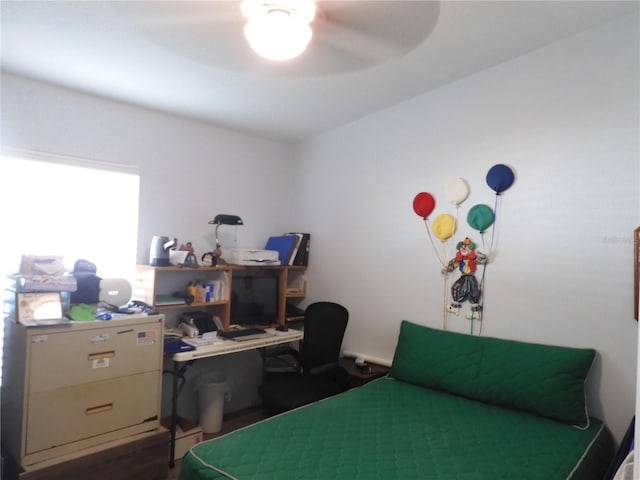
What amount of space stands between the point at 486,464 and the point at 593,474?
0.51 meters

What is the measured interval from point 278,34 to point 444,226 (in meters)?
1.73

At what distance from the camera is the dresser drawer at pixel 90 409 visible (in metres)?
2.08

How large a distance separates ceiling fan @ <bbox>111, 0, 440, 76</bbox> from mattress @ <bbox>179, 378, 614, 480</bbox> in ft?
5.71

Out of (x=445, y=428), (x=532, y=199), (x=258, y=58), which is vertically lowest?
(x=445, y=428)

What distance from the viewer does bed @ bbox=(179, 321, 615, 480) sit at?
5.30 feet

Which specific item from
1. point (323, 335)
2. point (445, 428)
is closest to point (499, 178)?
point (445, 428)

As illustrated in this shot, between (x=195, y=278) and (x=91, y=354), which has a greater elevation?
(x=195, y=278)

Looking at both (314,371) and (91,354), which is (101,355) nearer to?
(91,354)

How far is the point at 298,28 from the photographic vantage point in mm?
1614

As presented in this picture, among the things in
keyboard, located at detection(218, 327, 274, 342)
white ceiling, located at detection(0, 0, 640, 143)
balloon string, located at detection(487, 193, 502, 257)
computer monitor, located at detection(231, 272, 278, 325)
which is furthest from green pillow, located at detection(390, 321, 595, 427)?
white ceiling, located at detection(0, 0, 640, 143)

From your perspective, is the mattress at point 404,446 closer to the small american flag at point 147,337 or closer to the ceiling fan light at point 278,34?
the small american flag at point 147,337

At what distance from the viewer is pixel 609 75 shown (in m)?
2.07

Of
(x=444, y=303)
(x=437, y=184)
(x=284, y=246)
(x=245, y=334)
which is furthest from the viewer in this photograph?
(x=284, y=246)

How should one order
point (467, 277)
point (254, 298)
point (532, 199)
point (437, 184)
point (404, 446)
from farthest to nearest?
point (254, 298)
point (437, 184)
point (467, 277)
point (532, 199)
point (404, 446)
